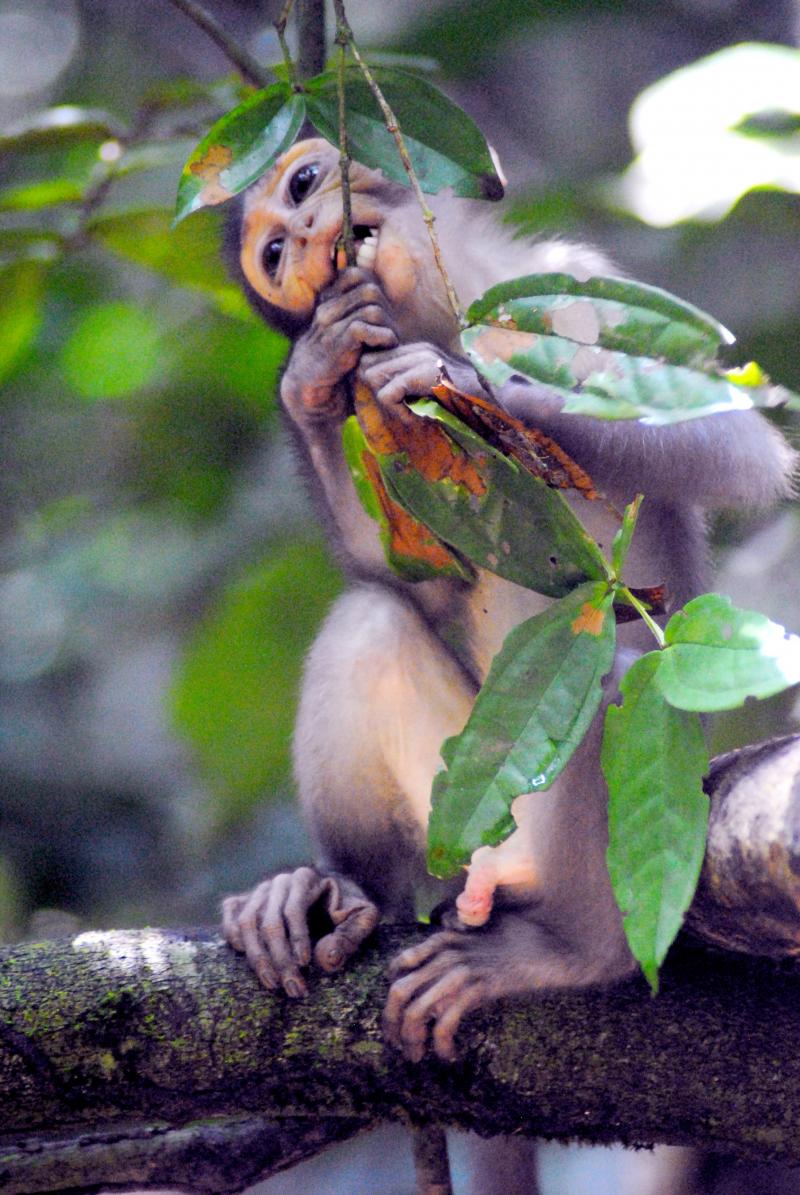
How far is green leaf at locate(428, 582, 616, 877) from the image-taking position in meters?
1.53

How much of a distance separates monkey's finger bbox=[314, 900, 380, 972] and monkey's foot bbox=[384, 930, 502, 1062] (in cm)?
8

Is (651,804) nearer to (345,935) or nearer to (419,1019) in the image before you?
(419,1019)

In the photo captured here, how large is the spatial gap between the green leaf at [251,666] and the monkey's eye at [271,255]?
128 cm

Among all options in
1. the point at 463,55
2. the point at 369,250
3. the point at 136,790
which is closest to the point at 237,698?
the point at 136,790

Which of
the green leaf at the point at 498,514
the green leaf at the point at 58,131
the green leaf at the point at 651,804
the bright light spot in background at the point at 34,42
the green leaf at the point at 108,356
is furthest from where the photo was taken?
the bright light spot in background at the point at 34,42

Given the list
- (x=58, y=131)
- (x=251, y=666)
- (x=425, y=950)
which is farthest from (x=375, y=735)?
(x=58, y=131)

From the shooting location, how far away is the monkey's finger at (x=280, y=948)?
219cm

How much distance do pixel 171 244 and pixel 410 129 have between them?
1.57 metres

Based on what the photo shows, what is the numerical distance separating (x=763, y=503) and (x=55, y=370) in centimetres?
359

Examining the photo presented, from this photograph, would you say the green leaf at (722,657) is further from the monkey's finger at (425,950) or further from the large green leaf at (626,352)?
the monkey's finger at (425,950)

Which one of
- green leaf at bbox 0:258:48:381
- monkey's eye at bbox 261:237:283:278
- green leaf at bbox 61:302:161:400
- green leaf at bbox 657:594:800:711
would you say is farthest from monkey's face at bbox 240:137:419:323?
green leaf at bbox 61:302:161:400

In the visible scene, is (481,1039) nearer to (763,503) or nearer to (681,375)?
(763,503)

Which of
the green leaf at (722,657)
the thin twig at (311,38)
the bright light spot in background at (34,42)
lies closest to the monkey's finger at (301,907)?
the green leaf at (722,657)

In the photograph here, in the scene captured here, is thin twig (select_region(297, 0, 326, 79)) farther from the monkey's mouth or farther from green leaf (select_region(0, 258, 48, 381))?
green leaf (select_region(0, 258, 48, 381))
